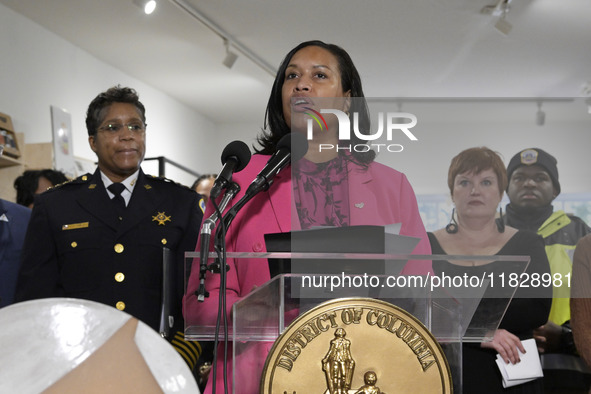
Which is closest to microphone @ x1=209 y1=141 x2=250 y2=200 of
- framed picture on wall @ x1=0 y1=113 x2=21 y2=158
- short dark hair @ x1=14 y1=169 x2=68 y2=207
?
short dark hair @ x1=14 y1=169 x2=68 y2=207

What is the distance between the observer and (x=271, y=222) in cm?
152

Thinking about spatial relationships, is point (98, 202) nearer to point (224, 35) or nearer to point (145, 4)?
point (145, 4)

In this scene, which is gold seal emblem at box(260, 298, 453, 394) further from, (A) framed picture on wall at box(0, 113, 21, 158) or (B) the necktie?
(A) framed picture on wall at box(0, 113, 21, 158)

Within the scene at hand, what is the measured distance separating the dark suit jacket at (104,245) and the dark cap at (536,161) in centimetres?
116

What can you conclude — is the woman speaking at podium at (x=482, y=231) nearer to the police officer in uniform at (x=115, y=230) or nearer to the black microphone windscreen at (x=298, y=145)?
the black microphone windscreen at (x=298, y=145)

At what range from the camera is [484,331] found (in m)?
1.33

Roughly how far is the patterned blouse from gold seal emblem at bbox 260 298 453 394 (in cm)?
32

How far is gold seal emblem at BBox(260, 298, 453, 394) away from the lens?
115cm

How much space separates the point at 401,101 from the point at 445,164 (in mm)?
147

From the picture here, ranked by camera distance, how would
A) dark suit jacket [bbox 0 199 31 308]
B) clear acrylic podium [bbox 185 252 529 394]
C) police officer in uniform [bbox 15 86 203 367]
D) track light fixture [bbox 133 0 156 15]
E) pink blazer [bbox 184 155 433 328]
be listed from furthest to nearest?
track light fixture [bbox 133 0 156 15], dark suit jacket [bbox 0 199 31 308], police officer in uniform [bbox 15 86 203 367], pink blazer [bbox 184 155 433 328], clear acrylic podium [bbox 185 252 529 394]

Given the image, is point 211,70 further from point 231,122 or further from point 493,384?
point 493,384

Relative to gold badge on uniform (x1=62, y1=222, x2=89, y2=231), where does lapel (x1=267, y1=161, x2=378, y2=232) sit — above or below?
above

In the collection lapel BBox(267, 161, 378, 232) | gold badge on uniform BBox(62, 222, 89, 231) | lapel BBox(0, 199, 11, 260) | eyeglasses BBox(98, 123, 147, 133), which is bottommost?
lapel BBox(0, 199, 11, 260)

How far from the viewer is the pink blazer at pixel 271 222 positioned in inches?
52.4
